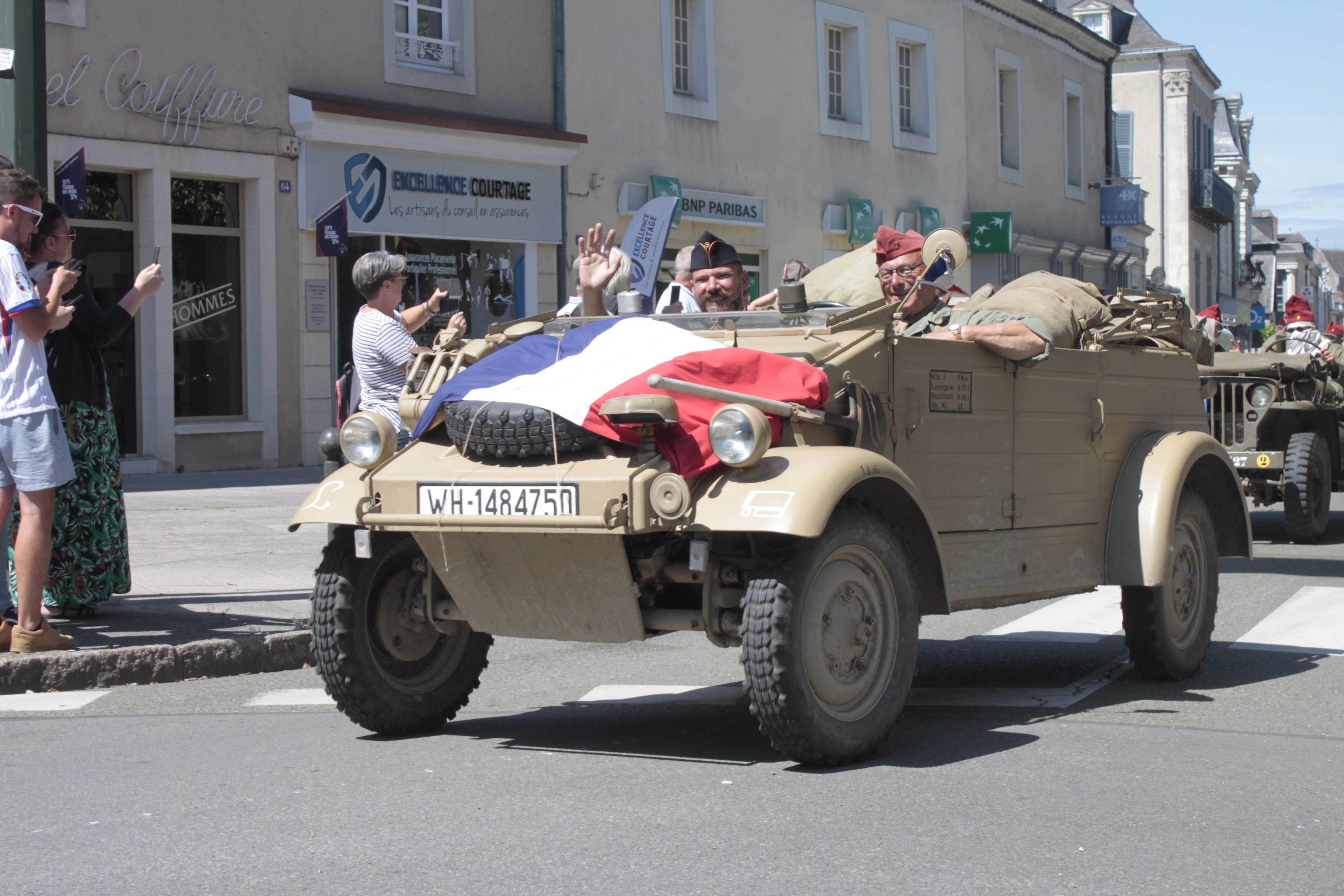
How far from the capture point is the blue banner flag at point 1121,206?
35875mm

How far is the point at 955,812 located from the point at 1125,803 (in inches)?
19.9

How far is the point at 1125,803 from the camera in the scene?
14.3 ft

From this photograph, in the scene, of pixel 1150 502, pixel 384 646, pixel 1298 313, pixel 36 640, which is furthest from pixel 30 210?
pixel 1298 313

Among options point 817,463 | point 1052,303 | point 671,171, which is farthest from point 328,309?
point 817,463

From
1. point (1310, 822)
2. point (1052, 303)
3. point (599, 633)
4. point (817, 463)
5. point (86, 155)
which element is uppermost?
point (86, 155)

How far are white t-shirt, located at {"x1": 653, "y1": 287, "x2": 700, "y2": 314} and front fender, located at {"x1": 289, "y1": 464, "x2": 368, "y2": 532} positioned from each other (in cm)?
261

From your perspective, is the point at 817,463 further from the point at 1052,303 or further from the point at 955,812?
the point at 1052,303

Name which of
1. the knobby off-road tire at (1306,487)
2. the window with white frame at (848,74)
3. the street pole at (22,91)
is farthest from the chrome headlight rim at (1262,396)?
the window with white frame at (848,74)

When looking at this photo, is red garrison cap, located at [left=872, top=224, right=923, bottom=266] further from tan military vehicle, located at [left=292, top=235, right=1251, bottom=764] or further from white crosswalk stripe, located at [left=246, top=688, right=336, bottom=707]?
white crosswalk stripe, located at [left=246, top=688, right=336, bottom=707]

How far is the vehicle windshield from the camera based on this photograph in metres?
5.41

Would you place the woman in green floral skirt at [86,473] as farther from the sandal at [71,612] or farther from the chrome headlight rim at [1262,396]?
the chrome headlight rim at [1262,396]

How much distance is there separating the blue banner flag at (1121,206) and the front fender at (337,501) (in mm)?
33064

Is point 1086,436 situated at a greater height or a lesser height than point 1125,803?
greater

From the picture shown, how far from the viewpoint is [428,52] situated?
18.1 meters
